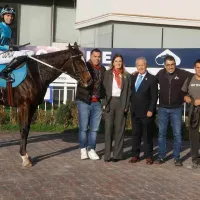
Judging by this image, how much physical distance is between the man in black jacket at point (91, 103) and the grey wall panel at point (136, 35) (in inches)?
307

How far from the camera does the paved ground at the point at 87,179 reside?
266 inches

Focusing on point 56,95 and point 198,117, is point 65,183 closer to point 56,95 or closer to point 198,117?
point 198,117

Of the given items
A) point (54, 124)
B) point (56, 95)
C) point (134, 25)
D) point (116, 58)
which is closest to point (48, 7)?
point (134, 25)

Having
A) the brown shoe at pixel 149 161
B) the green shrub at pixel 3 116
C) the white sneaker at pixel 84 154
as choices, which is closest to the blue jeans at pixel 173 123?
the brown shoe at pixel 149 161

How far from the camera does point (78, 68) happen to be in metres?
8.57

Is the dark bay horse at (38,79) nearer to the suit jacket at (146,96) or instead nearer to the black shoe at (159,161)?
the suit jacket at (146,96)

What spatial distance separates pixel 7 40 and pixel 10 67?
0.68 meters

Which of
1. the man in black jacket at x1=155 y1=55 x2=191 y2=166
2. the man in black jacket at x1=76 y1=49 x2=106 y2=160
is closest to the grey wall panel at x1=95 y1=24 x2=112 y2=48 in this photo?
the man in black jacket at x1=76 y1=49 x2=106 y2=160

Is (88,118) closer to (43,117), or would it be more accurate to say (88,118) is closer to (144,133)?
(144,133)

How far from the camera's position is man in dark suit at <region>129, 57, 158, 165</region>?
8.96m

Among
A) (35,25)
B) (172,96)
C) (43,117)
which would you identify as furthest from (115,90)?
(35,25)

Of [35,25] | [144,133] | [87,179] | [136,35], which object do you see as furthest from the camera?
[35,25]

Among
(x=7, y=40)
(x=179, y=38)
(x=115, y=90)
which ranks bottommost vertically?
(x=115, y=90)

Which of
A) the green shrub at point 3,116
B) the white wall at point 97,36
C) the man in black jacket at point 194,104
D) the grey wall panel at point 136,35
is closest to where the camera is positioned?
the man in black jacket at point 194,104
